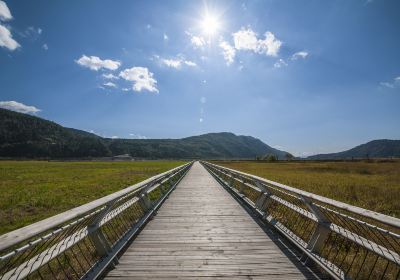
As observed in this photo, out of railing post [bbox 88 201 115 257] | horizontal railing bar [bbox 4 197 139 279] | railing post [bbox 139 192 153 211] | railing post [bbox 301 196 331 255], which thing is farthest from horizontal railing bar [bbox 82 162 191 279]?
railing post [bbox 301 196 331 255]

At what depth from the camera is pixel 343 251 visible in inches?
265

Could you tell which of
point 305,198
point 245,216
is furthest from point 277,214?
point 305,198

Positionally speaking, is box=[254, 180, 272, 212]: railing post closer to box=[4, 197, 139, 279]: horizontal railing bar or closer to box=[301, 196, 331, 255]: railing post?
box=[301, 196, 331, 255]: railing post

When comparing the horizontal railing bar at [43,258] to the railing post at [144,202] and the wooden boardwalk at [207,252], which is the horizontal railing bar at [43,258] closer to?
the wooden boardwalk at [207,252]

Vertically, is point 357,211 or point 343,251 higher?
point 357,211

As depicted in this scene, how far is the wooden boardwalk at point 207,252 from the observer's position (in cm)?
431

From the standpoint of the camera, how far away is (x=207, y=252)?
17.2ft

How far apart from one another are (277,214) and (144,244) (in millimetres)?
6303

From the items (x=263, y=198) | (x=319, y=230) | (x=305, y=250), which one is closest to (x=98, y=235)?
(x=305, y=250)

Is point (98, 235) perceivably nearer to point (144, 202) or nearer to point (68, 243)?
point (68, 243)

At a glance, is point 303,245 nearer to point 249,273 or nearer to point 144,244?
point 249,273

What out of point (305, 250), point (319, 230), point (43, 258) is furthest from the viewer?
point (305, 250)

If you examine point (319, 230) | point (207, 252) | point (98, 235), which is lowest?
point (207, 252)

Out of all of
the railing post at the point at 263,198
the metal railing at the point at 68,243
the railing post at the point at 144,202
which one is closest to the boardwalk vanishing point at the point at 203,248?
the metal railing at the point at 68,243
